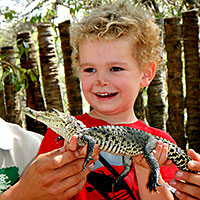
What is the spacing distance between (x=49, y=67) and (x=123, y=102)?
2563 millimetres

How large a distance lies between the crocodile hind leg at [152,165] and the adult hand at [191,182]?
1.00 ft

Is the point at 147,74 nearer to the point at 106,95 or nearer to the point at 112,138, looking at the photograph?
the point at 106,95

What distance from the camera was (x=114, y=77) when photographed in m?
2.33

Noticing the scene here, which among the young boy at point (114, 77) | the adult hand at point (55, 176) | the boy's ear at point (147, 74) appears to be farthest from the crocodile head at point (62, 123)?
the boy's ear at point (147, 74)

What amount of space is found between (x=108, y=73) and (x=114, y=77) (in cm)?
6

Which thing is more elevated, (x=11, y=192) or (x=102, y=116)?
(x=102, y=116)

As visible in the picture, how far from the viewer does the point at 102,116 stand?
2658 mm

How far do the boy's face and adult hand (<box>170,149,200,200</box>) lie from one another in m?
0.72

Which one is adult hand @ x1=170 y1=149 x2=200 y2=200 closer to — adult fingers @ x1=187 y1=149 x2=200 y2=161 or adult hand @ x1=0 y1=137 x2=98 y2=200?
adult fingers @ x1=187 y1=149 x2=200 y2=161

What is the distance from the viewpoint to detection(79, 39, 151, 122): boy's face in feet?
7.65

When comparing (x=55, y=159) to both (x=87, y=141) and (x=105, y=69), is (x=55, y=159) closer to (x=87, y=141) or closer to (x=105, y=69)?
(x=87, y=141)

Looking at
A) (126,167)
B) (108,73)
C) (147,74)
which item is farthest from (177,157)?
(147,74)

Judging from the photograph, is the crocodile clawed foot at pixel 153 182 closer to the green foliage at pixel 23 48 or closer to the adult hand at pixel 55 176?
the adult hand at pixel 55 176

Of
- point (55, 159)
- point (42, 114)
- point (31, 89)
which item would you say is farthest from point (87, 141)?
point (31, 89)
